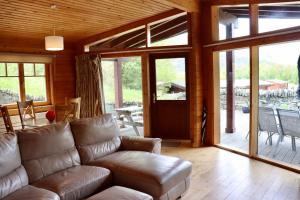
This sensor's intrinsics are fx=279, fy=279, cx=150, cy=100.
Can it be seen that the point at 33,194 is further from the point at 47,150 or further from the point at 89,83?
the point at 89,83

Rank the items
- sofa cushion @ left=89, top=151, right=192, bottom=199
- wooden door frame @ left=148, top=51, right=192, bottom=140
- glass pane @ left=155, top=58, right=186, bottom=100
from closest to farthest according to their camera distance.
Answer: sofa cushion @ left=89, top=151, right=192, bottom=199 → wooden door frame @ left=148, top=51, right=192, bottom=140 → glass pane @ left=155, top=58, right=186, bottom=100

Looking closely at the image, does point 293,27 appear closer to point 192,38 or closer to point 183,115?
point 192,38

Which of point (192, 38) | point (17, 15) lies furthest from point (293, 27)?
point (17, 15)

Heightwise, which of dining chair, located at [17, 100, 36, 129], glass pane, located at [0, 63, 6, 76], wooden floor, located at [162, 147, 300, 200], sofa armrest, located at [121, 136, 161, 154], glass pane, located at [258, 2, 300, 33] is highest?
glass pane, located at [258, 2, 300, 33]

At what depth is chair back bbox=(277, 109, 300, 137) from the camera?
12.9ft

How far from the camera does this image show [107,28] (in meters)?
5.96

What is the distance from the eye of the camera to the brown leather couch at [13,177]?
2271 mm

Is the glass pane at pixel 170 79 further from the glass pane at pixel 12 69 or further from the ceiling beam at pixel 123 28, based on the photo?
the glass pane at pixel 12 69

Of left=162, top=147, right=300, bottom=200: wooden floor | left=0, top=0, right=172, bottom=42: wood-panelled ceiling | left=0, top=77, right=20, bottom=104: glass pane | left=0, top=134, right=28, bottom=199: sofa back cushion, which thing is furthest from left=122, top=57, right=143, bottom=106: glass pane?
left=0, top=134, right=28, bottom=199: sofa back cushion

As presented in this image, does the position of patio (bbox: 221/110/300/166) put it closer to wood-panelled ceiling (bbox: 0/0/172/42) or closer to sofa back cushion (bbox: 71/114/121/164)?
sofa back cushion (bbox: 71/114/121/164)

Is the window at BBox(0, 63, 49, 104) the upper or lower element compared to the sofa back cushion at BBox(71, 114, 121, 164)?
upper

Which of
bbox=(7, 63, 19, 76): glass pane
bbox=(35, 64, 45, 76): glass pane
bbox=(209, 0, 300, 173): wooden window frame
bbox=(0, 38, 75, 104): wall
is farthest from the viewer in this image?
bbox=(35, 64, 45, 76): glass pane

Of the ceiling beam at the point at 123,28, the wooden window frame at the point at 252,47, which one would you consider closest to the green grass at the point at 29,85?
the ceiling beam at the point at 123,28

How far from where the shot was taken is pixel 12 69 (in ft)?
18.7
